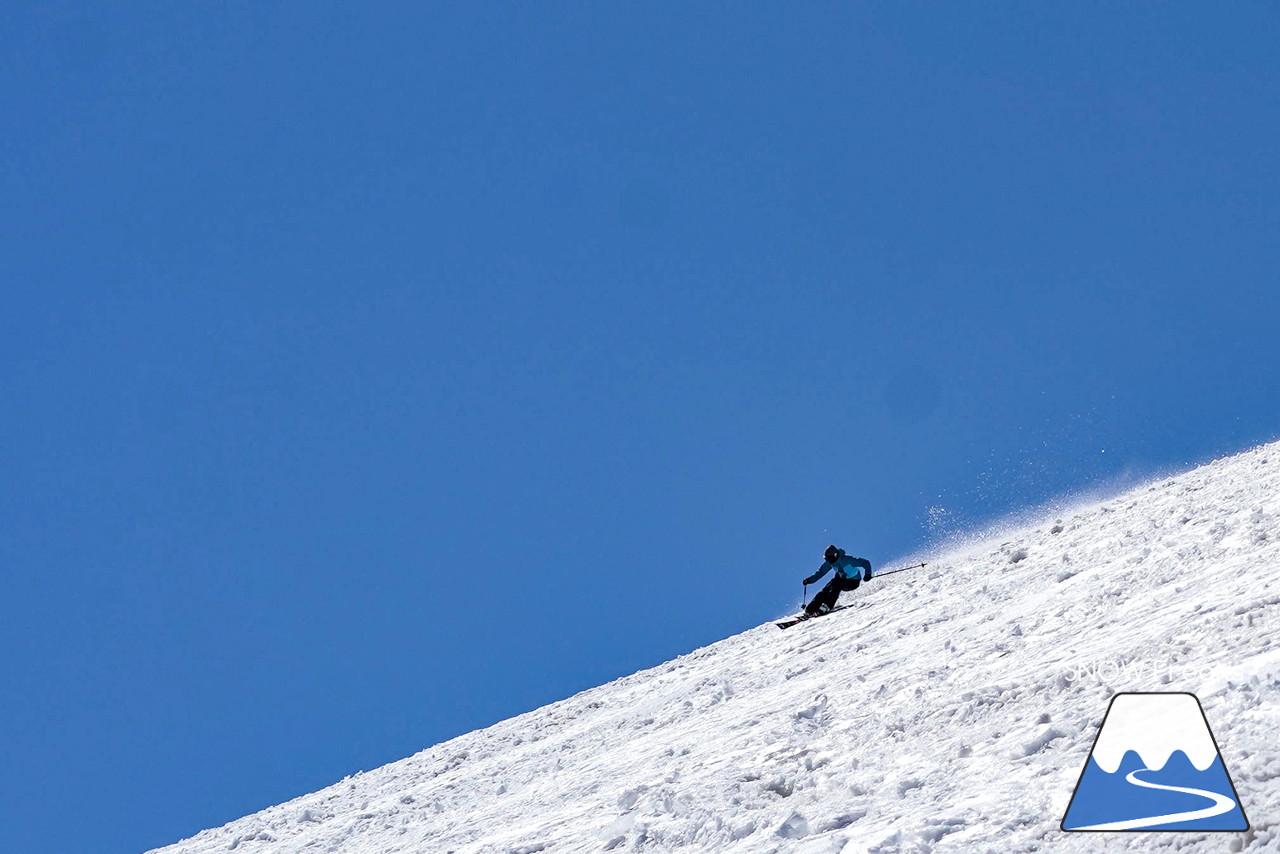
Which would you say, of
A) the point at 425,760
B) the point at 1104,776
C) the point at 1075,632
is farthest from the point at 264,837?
the point at 1104,776

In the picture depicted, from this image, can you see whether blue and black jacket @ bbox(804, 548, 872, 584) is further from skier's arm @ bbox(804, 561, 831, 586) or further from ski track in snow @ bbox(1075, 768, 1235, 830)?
ski track in snow @ bbox(1075, 768, 1235, 830)

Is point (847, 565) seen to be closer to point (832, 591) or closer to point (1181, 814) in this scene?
point (832, 591)

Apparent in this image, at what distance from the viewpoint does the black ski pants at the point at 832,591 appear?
72.3 ft

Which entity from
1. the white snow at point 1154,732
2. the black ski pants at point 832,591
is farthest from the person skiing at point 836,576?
the white snow at point 1154,732

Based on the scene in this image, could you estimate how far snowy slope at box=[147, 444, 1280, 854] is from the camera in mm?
7766

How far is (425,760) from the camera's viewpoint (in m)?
20.8

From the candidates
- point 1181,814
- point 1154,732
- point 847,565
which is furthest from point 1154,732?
point 847,565

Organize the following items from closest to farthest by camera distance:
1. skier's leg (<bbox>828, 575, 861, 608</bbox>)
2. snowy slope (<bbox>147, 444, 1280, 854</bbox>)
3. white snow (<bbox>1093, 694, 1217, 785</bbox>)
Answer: white snow (<bbox>1093, 694, 1217, 785</bbox>) < snowy slope (<bbox>147, 444, 1280, 854</bbox>) < skier's leg (<bbox>828, 575, 861, 608</bbox>)

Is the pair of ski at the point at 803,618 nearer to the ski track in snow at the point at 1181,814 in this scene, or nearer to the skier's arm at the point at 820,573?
the skier's arm at the point at 820,573

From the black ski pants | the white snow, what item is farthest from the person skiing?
the white snow

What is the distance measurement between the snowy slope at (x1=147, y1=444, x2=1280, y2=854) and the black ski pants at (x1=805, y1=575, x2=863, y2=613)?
107 centimetres

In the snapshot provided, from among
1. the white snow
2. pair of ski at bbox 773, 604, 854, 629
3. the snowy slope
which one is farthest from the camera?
pair of ski at bbox 773, 604, 854, 629

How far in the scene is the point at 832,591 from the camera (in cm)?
2220

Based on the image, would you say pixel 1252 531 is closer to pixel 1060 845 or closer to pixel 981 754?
pixel 981 754
